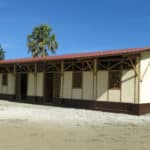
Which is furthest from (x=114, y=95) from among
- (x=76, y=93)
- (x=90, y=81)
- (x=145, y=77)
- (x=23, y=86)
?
(x=23, y=86)

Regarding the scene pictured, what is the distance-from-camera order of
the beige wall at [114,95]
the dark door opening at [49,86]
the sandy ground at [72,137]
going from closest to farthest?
the sandy ground at [72,137] → the beige wall at [114,95] → the dark door opening at [49,86]

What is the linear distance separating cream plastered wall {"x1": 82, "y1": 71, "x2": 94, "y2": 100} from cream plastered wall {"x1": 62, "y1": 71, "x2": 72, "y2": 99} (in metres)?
1.30

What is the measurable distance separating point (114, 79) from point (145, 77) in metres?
1.70

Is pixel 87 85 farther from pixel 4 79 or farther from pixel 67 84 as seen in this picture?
pixel 4 79

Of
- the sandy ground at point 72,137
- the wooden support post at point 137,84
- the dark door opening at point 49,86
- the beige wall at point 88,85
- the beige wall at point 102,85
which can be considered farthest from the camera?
the dark door opening at point 49,86

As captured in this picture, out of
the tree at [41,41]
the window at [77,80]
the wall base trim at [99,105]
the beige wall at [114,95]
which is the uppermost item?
the tree at [41,41]

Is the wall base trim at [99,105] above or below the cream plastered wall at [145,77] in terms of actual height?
below

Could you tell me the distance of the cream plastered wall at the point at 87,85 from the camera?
19.6 meters

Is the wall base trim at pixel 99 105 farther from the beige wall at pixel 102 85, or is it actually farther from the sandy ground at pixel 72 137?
the sandy ground at pixel 72 137

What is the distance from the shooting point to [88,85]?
1983 cm

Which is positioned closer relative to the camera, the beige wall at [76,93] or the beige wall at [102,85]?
the beige wall at [102,85]

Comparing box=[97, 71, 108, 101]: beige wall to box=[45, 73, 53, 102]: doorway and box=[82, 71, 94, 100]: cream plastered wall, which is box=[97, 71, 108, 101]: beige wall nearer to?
box=[82, 71, 94, 100]: cream plastered wall

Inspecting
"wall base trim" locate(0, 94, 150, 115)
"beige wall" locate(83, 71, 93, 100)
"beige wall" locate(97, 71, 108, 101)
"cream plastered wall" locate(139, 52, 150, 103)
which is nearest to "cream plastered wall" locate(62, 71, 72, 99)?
"wall base trim" locate(0, 94, 150, 115)

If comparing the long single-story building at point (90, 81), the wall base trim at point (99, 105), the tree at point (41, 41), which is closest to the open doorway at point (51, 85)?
the long single-story building at point (90, 81)
